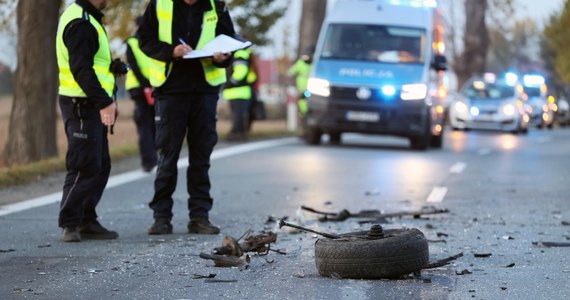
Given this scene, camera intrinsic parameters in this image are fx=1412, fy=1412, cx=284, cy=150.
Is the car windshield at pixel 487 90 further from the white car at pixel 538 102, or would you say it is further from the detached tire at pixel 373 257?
the detached tire at pixel 373 257

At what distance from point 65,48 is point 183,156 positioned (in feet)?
30.6

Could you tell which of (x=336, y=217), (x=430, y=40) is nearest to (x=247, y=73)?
(x=430, y=40)

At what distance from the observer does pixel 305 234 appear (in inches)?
380

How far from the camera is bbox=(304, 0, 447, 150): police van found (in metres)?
22.2

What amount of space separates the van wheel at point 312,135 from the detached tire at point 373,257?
1544 cm

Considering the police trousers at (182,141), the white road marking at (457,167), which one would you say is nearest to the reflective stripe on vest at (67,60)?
the police trousers at (182,141)

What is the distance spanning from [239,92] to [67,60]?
13.2 meters

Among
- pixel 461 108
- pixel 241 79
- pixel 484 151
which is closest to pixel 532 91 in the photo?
pixel 461 108

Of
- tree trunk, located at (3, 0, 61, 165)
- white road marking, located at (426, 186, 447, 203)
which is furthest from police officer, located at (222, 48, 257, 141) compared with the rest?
white road marking, located at (426, 186, 447, 203)

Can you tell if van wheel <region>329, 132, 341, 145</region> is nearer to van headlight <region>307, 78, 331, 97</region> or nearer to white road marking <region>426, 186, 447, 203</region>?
van headlight <region>307, 78, 331, 97</region>

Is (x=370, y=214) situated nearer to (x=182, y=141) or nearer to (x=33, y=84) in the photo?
(x=182, y=141)

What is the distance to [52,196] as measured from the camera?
504 inches

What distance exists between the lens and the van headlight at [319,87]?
73.4ft

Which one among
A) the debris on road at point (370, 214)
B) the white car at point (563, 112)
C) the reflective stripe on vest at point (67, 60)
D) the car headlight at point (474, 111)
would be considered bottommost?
the white car at point (563, 112)
